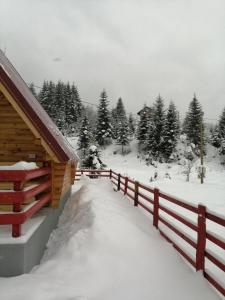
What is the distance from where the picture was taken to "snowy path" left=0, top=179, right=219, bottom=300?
13.5 ft

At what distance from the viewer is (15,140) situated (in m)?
7.38

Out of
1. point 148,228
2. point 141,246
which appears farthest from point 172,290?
point 148,228

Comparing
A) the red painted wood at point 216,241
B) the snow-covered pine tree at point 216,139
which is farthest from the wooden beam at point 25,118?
the snow-covered pine tree at point 216,139

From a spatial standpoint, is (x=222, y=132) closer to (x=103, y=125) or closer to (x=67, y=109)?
(x=103, y=125)

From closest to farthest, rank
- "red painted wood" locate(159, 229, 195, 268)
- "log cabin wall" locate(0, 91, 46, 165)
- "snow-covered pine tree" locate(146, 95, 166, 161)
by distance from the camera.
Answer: "red painted wood" locate(159, 229, 195, 268)
"log cabin wall" locate(0, 91, 46, 165)
"snow-covered pine tree" locate(146, 95, 166, 161)

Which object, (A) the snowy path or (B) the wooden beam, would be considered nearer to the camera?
(A) the snowy path

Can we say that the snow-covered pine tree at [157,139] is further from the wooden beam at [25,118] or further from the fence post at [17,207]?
the fence post at [17,207]

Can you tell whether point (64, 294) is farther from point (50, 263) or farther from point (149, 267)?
point (149, 267)

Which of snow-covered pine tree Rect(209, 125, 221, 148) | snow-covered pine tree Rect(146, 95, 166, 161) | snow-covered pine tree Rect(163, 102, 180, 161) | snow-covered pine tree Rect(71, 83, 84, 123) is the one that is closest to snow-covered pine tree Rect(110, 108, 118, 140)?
snow-covered pine tree Rect(71, 83, 84, 123)

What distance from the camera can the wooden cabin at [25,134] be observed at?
6.31 m

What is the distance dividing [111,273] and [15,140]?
4.34 m

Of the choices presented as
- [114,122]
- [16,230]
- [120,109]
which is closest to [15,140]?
[16,230]

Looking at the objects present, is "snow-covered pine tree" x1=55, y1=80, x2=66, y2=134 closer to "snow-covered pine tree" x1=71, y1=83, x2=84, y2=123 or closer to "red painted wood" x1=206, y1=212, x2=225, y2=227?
"snow-covered pine tree" x1=71, y1=83, x2=84, y2=123

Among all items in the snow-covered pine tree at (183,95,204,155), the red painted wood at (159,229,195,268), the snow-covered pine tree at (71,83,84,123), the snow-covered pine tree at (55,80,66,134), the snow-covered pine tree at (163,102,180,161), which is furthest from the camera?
the snow-covered pine tree at (71,83,84,123)
